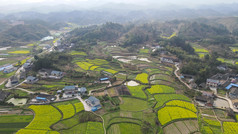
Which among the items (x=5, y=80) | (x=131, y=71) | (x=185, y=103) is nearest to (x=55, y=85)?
(x=5, y=80)

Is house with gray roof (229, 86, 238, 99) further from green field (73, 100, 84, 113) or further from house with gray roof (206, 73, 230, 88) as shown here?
green field (73, 100, 84, 113)

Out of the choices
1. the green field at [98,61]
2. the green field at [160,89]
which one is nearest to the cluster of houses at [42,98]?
the green field at [160,89]

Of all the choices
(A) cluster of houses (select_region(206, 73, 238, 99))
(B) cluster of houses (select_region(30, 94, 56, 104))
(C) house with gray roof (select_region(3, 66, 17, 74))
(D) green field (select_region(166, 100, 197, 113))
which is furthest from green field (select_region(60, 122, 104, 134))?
(C) house with gray roof (select_region(3, 66, 17, 74))

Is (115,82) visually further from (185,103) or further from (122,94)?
(185,103)

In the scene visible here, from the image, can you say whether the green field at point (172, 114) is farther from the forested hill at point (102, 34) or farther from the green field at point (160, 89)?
the forested hill at point (102, 34)

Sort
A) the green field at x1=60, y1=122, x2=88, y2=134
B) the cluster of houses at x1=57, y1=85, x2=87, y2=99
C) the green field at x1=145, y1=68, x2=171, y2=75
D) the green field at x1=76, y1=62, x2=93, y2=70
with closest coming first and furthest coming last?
the green field at x1=60, y1=122, x2=88, y2=134 < the cluster of houses at x1=57, y1=85, x2=87, y2=99 < the green field at x1=145, y1=68, x2=171, y2=75 < the green field at x1=76, y1=62, x2=93, y2=70

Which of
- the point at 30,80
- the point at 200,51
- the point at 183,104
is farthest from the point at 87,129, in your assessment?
the point at 200,51
